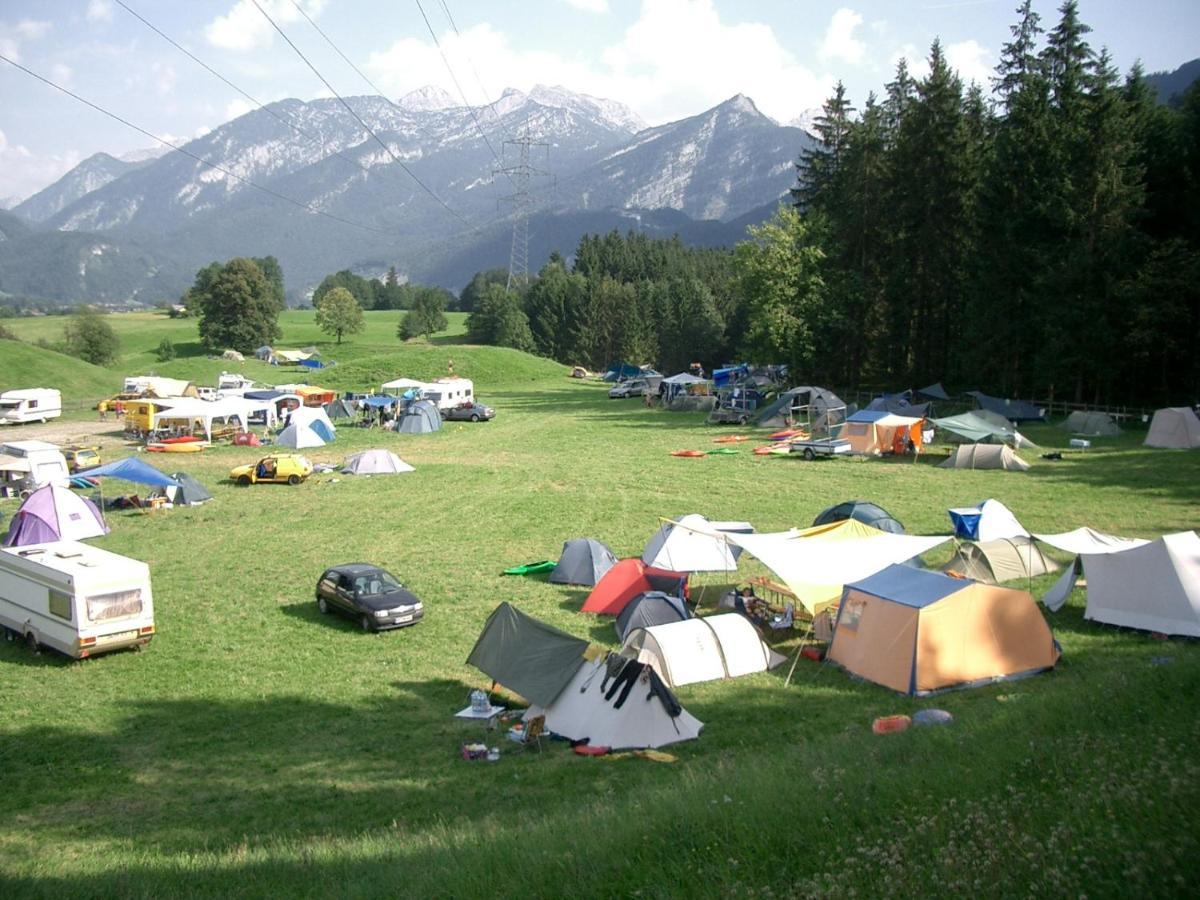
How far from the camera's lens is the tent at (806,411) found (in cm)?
3766

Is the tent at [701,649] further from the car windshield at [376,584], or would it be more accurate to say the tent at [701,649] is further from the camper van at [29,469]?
the camper van at [29,469]

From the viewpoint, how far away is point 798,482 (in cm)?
2650

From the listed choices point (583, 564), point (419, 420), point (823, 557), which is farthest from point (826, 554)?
point (419, 420)

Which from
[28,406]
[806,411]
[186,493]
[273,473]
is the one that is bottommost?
[186,493]

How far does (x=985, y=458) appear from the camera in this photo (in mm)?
27406

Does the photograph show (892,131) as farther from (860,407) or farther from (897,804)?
(897,804)

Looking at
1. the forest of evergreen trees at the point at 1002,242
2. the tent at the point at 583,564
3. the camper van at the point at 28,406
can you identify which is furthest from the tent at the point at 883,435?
the camper van at the point at 28,406

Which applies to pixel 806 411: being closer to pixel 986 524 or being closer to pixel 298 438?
pixel 298 438

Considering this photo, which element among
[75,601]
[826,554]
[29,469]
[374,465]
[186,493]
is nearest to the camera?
[75,601]

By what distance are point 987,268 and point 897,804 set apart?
125 feet

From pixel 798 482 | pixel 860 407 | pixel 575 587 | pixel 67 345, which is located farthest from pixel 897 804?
pixel 67 345

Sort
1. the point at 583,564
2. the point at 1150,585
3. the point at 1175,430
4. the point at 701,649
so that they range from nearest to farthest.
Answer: the point at 701,649
the point at 1150,585
the point at 583,564
the point at 1175,430

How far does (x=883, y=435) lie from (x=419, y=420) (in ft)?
70.1

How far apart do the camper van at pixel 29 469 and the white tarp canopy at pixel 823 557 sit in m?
21.8
